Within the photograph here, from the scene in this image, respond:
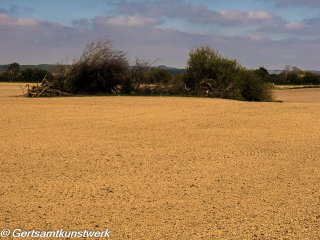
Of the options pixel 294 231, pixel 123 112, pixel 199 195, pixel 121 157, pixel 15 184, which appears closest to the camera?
pixel 294 231

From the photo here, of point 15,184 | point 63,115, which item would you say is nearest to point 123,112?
point 63,115

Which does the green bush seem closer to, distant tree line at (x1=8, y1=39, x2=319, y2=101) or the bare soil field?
distant tree line at (x1=8, y1=39, x2=319, y2=101)

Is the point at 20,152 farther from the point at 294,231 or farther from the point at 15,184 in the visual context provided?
the point at 294,231

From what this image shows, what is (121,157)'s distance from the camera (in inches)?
362

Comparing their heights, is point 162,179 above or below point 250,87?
below

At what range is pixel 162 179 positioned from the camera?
24.5 ft

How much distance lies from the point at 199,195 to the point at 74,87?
78.6 ft

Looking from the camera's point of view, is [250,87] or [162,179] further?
[250,87]

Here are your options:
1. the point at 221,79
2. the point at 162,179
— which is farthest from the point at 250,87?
the point at 162,179

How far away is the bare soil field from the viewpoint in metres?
5.38

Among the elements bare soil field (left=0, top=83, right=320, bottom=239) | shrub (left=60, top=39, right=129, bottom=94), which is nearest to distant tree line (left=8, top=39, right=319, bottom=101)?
shrub (left=60, top=39, right=129, bottom=94)

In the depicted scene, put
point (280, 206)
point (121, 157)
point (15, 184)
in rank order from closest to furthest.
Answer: point (280, 206), point (15, 184), point (121, 157)

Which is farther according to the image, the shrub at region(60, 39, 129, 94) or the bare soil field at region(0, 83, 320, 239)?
the shrub at region(60, 39, 129, 94)

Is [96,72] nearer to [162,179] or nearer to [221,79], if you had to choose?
[221,79]
